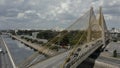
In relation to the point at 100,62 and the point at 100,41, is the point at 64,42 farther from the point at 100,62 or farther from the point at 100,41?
the point at 100,62

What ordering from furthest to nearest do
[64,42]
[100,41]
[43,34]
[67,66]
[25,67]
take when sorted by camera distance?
1. [43,34]
2. [64,42]
3. [100,41]
4. [25,67]
5. [67,66]

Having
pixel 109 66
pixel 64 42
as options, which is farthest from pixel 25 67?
pixel 64 42

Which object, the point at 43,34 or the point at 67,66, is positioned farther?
the point at 43,34

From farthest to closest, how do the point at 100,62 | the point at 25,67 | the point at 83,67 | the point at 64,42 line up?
the point at 64,42 < the point at 100,62 < the point at 83,67 < the point at 25,67

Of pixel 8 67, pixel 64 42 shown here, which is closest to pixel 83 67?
pixel 8 67

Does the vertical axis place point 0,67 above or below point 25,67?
below

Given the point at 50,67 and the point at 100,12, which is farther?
the point at 100,12

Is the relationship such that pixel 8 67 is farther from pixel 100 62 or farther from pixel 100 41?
pixel 100 41

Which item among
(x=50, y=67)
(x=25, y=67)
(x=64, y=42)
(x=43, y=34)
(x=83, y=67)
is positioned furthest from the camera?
(x=43, y=34)

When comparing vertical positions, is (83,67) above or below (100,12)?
below
